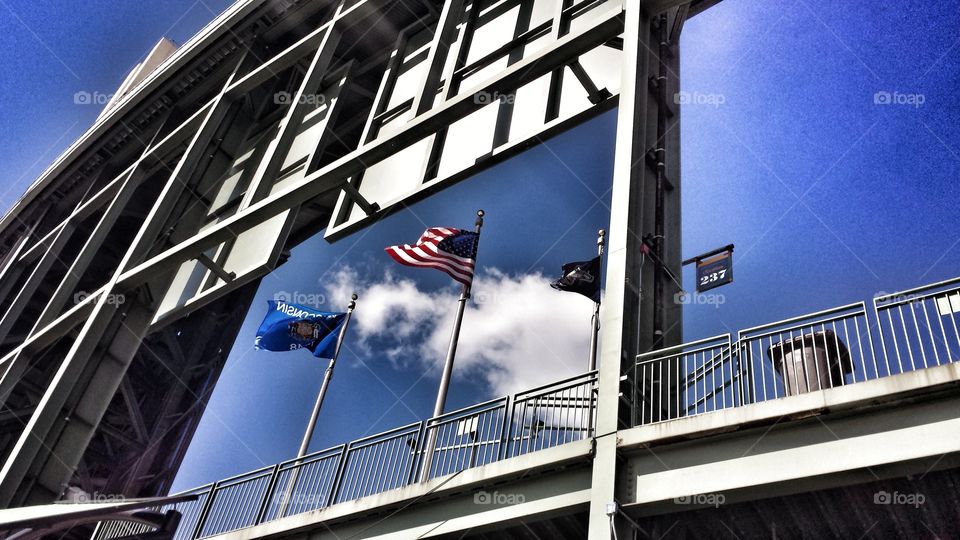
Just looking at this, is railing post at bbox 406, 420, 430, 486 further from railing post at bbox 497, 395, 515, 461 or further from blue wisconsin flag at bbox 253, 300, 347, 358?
blue wisconsin flag at bbox 253, 300, 347, 358

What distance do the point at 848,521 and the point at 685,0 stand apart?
9221 mm

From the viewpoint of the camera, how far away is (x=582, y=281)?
1736cm

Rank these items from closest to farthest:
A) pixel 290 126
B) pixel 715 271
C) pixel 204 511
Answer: pixel 715 271 → pixel 204 511 → pixel 290 126

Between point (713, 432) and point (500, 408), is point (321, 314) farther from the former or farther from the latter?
point (713, 432)

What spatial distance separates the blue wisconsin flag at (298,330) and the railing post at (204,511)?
14.8 ft

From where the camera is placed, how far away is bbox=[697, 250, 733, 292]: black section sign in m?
12.7

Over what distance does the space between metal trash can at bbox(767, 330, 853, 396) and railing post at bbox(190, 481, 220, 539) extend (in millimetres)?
10884

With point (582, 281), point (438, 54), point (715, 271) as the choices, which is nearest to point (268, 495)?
point (582, 281)

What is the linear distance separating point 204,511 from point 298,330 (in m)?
5.28

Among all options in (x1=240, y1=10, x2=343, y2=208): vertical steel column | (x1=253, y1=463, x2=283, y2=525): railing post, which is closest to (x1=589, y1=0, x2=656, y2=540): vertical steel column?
(x1=253, y1=463, x2=283, y2=525): railing post

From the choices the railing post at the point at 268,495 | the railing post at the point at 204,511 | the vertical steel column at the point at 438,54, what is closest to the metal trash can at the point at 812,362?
the vertical steel column at the point at 438,54

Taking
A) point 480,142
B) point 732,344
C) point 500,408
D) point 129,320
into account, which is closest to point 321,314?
point 129,320

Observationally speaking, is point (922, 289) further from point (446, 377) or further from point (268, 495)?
point (268, 495)

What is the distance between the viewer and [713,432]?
9375mm
